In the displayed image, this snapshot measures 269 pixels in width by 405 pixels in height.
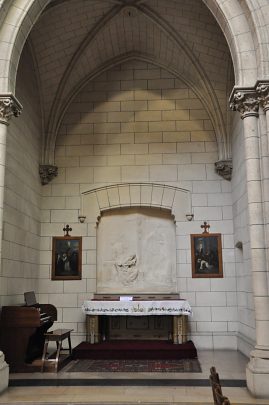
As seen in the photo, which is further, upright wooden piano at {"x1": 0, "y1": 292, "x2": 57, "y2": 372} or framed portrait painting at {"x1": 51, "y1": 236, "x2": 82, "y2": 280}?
framed portrait painting at {"x1": 51, "y1": 236, "x2": 82, "y2": 280}

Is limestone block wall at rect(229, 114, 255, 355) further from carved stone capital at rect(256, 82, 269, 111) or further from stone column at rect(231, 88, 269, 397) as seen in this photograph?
carved stone capital at rect(256, 82, 269, 111)

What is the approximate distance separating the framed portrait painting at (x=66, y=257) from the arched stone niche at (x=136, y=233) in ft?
1.56

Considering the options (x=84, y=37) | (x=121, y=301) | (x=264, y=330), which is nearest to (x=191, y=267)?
(x=121, y=301)

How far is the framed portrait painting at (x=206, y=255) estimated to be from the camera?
955 cm

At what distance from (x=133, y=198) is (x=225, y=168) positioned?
87.9 inches

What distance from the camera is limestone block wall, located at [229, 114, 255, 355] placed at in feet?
26.7

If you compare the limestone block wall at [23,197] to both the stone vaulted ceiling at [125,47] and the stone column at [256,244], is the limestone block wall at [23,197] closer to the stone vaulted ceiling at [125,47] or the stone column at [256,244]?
the stone vaulted ceiling at [125,47]

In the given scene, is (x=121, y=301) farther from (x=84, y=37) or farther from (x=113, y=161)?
(x=84, y=37)

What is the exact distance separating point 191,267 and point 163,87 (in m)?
4.39

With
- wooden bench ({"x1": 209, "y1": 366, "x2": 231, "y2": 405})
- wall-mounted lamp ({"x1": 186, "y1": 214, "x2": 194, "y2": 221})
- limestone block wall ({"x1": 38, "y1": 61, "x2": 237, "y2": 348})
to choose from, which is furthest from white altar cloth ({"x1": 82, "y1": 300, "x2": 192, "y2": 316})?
wooden bench ({"x1": 209, "y1": 366, "x2": 231, "y2": 405})

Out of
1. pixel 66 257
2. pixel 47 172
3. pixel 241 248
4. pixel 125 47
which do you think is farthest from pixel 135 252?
pixel 125 47

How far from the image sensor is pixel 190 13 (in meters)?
8.86

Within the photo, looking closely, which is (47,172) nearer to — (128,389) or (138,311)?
(138,311)

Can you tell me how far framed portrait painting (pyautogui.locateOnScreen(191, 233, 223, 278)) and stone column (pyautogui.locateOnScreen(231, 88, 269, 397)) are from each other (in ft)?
11.3
